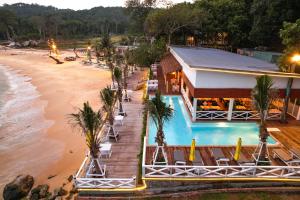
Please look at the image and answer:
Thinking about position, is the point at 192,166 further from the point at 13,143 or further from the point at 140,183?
the point at 13,143

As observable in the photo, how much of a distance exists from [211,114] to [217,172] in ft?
23.9

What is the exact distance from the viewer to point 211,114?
18.5 metres

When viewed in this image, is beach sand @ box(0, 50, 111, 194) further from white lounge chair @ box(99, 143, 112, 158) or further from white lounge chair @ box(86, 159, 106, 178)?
white lounge chair @ box(86, 159, 106, 178)

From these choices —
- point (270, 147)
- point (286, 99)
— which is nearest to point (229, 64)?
point (286, 99)

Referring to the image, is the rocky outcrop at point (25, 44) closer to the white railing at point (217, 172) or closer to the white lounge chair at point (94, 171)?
the white lounge chair at point (94, 171)

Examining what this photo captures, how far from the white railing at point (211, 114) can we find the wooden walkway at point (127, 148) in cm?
479

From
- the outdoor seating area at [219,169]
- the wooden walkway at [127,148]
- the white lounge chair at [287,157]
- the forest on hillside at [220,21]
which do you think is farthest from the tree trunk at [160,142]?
the forest on hillside at [220,21]

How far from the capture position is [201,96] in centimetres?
1786

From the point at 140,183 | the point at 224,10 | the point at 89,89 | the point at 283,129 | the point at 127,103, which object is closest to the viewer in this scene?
the point at 140,183

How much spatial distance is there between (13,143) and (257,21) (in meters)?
36.1

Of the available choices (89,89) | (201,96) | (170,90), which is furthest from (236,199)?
(89,89)

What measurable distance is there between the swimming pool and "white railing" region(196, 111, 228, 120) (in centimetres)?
73

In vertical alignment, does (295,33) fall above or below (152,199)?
above

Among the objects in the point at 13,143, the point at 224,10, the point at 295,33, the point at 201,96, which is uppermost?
the point at 224,10
